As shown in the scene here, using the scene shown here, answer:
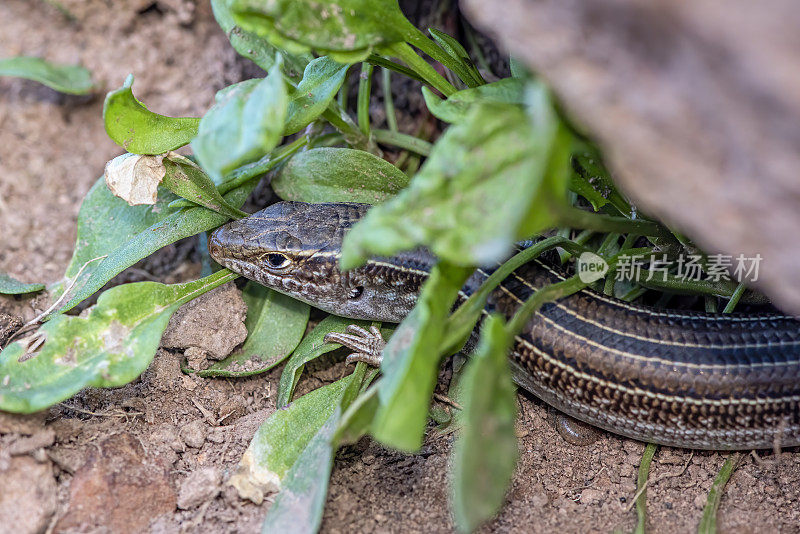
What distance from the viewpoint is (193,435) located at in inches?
117

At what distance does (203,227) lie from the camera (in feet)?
11.0

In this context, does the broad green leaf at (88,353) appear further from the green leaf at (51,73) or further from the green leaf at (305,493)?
the green leaf at (51,73)

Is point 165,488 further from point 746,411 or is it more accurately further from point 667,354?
point 746,411

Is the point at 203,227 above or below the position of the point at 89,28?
below

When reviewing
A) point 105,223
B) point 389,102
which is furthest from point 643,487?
point 105,223

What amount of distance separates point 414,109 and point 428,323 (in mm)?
2595

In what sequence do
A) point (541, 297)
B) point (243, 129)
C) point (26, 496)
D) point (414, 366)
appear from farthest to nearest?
point (541, 297), point (26, 496), point (243, 129), point (414, 366)

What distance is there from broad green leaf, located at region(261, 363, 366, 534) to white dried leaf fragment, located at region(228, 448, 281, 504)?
0.13 metres

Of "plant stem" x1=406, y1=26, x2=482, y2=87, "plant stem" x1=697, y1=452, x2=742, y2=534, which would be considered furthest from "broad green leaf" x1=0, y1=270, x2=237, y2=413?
"plant stem" x1=697, y1=452, x2=742, y2=534

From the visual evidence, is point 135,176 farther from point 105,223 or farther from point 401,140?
point 401,140

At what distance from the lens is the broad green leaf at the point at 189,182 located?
10.3 ft

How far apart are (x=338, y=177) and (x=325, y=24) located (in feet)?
3.70

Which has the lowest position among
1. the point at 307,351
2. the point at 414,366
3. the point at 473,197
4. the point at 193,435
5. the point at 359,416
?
the point at 193,435

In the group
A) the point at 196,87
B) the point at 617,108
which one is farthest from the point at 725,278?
the point at 196,87
